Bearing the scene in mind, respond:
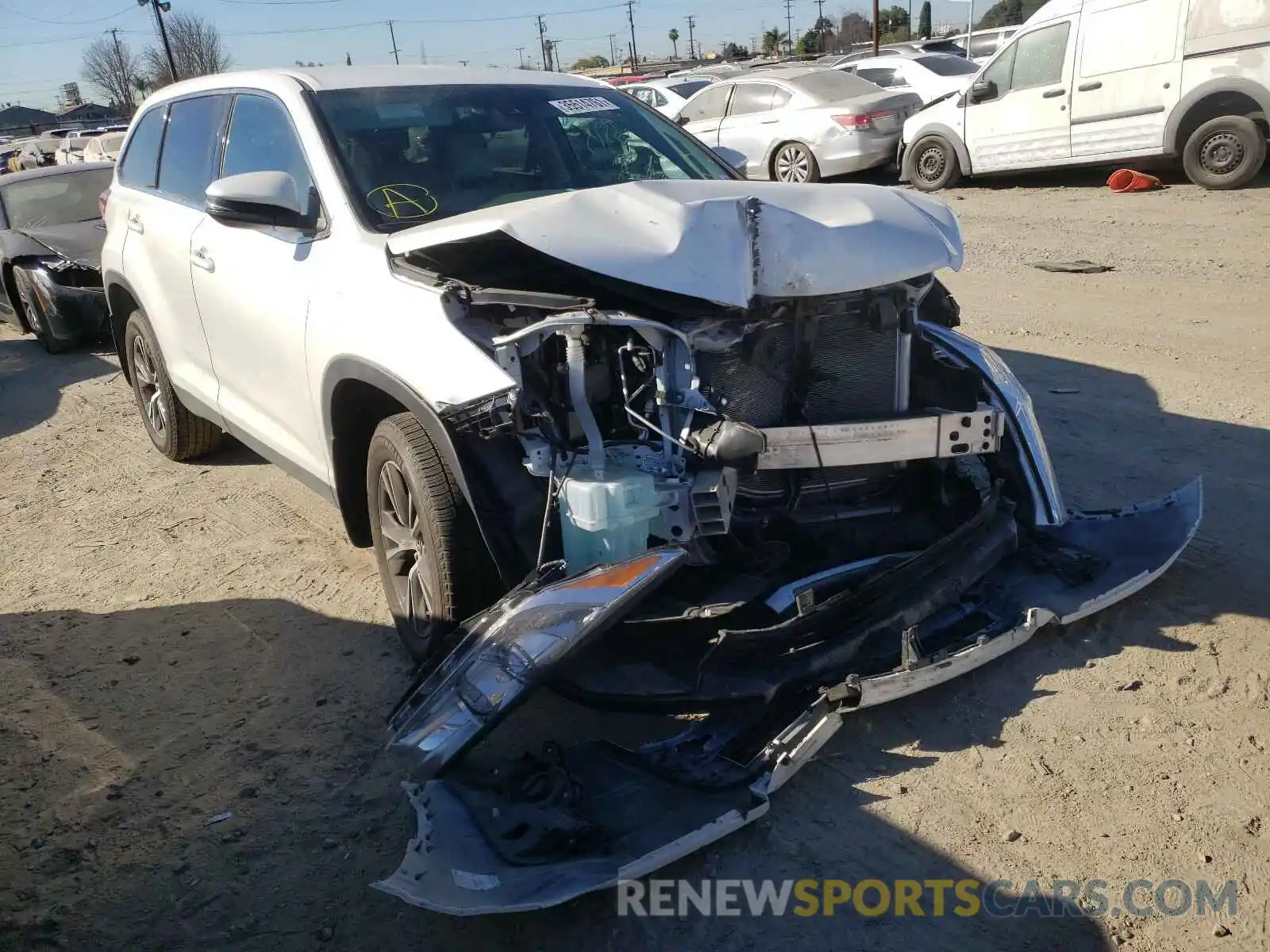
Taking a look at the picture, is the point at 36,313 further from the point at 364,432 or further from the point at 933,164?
the point at 933,164

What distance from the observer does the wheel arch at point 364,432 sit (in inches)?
120

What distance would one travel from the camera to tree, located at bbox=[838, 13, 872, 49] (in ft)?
218

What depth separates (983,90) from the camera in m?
12.2

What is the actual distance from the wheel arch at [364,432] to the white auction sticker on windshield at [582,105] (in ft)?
5.35

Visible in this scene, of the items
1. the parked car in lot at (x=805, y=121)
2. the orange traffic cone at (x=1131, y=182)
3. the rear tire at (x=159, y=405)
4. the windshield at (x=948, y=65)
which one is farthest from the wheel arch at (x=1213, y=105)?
the rear tire at (x=159, y=405)

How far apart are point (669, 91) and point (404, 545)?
15514 millimetres

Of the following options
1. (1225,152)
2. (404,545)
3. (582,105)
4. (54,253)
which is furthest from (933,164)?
(404,545)

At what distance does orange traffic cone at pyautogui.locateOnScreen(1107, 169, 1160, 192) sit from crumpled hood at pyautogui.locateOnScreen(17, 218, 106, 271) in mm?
10542

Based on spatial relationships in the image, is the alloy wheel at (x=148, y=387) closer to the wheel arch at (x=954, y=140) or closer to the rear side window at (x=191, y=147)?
the rear side window at (x=191, y=147)

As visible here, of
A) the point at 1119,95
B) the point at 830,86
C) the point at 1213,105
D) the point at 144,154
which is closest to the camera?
the point at 144,154

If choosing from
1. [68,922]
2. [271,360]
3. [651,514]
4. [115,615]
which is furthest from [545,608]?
[115,615]

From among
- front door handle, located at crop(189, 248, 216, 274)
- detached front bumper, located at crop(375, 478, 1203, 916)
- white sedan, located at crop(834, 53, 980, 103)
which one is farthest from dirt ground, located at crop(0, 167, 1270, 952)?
white sedan, located at crop(834, 53, 980, 103)

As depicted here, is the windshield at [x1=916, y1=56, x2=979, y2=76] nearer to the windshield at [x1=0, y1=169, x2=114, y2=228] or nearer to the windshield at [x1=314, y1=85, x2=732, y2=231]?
the windshield at [x1=0, y1=169, x2=114, y2=228]

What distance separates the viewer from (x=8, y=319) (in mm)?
9875
